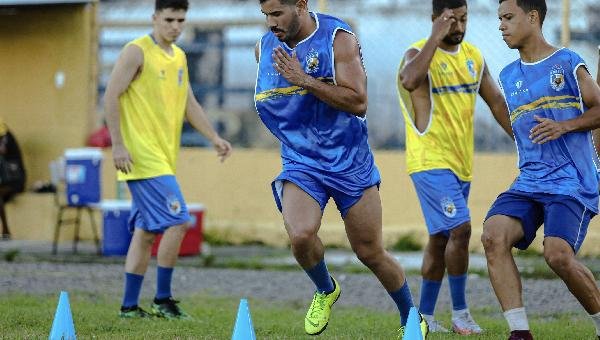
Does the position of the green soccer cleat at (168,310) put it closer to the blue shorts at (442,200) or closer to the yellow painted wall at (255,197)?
the blue shorts at (442,200)

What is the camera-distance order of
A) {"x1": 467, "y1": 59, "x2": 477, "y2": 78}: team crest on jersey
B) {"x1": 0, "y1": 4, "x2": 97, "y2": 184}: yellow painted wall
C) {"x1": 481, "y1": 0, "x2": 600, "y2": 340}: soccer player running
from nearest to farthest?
{"x1": 481, "y1": 0, "x2": 600, "y2": 340}: soccer player running
{"x1": 467, "y1": 59, "x2": 477, "y2": 78}: team crest on jersey
{"x1": 0, "y1": 4, "x2": 97, "y2": 184}: yellow painted wall

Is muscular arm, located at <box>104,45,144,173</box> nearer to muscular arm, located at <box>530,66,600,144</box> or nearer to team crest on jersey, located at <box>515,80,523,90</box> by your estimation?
team crest on jersey, located at <box>515,80,523,90</box>

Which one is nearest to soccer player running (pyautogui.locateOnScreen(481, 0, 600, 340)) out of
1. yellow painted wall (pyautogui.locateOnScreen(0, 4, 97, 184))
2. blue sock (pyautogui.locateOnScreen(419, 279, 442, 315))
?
blue sock (pyautogui.locateOnScreen(419, 279, 442, 315))

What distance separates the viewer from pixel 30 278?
11.8 m

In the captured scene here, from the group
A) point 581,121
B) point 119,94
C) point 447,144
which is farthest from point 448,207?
point 119,94

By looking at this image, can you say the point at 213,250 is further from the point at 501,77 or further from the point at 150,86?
the point at 501,77

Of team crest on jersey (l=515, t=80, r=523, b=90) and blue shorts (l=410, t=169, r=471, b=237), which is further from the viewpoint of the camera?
blue shorts (l=410, t=169, r=471, b=237)

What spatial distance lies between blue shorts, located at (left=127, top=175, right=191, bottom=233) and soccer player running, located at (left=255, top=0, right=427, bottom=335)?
1.98 meters

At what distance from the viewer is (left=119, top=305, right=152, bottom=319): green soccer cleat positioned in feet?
28.6

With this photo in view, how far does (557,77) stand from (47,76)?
10.3 m

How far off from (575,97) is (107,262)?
742cm

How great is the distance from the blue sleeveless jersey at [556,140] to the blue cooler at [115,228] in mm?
7467

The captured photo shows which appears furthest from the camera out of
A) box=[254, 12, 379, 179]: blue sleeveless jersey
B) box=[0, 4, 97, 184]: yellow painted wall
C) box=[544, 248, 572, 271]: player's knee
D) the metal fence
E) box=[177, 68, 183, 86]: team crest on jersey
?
box=[0, 4, 97, 184]: yellow painted wall

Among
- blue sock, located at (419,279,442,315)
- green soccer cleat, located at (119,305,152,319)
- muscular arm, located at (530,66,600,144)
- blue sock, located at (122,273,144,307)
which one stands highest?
muscular arm, located at (530,66,600,144)
